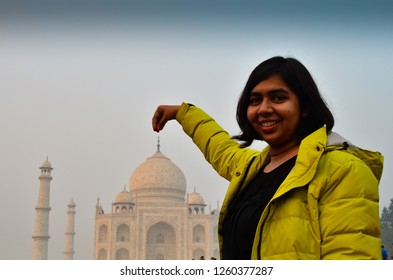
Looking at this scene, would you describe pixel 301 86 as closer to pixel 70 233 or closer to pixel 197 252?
pixel 197 252

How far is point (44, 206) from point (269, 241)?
18998 millimetres

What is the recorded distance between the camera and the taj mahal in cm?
1919

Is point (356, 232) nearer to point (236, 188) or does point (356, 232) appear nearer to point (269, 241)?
point (269, 241)

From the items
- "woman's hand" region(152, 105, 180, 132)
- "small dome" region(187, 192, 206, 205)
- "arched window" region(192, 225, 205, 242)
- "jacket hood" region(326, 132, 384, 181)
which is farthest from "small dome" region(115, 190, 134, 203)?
"jacket hood" region(326, 132, 384, 181)

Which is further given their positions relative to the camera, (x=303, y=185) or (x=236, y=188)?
(x=236, y=188)

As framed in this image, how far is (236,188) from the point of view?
1237 millimetres

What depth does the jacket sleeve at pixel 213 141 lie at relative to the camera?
1398 mm

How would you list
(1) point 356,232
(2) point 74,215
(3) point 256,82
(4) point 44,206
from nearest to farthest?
1. (1) point 356,232
2. (3) point 256,82
3. (4) point 44,206
4. (2) point 74,215

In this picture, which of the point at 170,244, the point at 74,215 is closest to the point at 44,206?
the point at 74,215

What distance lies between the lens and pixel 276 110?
1.15m

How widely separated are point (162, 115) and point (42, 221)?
18410 mm

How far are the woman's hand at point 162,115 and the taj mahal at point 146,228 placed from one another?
17.7 m

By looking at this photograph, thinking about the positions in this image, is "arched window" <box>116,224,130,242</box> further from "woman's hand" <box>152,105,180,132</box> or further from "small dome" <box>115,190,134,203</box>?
"woman's hand" <box>152,105,180,132</box>

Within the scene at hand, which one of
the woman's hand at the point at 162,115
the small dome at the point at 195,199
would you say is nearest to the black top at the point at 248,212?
the woman's hand at the point at 162,115
